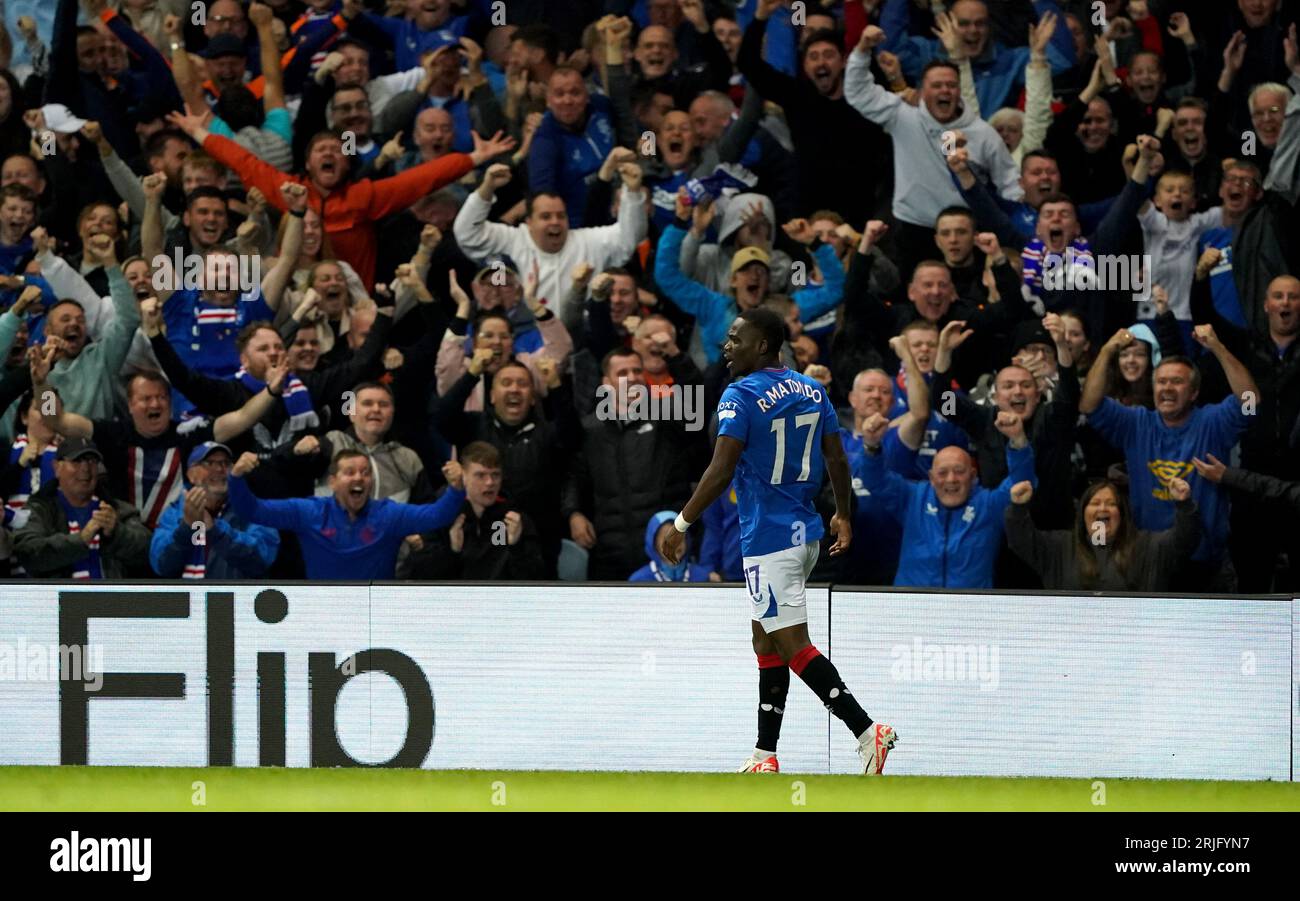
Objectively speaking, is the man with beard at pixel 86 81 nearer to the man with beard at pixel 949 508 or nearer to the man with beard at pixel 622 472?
the man with beard at pixel 622 472

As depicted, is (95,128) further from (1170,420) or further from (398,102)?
(1170,420)

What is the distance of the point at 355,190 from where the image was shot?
11031mm

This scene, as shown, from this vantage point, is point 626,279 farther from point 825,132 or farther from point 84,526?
point 84,526

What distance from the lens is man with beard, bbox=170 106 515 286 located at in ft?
36.1

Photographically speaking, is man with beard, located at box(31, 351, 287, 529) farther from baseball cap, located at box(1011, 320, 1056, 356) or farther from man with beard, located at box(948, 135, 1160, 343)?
man with beard, located at box(948, 135, 1160, 343)

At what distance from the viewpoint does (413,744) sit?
867cm

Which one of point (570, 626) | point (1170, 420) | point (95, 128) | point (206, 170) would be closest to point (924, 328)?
point (1170, 420)

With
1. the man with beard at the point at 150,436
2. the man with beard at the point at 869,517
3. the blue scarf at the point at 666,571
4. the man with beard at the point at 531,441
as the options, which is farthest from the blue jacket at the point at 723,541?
the man with beard at the point at 150,436

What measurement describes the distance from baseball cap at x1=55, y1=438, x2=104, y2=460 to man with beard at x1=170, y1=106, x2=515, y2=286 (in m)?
1.80

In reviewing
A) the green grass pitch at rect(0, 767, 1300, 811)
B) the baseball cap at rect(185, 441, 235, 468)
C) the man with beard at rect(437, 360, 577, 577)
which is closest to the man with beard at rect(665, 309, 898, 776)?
the green grass pitch at rect(0, 767, 1300, 811)

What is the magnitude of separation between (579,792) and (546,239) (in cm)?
415

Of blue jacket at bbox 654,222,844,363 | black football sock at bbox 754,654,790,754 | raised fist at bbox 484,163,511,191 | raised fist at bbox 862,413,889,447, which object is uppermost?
raised fist at bbox 484,163,511,191

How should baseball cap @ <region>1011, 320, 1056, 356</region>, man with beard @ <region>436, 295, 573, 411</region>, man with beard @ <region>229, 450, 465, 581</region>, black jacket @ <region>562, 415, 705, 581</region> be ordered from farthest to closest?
man with beard @ <region>436, 295, 573, 411</region> < baseball cap @ <region>1011, 320, 1056, 356</region> < black jacket @ <region>562, 415, 705, 581</region> < man with beard @ <region>229, 450, 465, 581</region>
